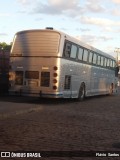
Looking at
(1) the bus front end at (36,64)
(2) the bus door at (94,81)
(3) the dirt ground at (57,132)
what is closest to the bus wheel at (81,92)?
(2) the bus door at (94,81)

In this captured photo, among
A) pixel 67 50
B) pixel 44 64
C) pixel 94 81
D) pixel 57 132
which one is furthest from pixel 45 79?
pixel 57 132

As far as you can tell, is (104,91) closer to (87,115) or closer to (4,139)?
(87,115)

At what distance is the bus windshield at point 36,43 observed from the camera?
21.3 meters

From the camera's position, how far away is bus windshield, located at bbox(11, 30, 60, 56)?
21.3 m

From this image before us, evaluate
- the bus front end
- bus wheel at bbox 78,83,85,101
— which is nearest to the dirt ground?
the bus front end

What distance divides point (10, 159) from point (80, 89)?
16.8 metres

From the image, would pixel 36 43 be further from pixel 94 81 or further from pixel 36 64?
pixel 94 81

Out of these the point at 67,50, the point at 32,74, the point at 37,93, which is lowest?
the point at 37,93

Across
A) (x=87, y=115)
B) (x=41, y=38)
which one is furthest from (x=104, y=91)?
(x=87, y=115)

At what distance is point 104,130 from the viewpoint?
12.9m

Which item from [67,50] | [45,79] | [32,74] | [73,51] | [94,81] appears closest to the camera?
[45,79]

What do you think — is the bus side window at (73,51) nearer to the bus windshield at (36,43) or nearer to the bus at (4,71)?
the bus windshield at (36,43)

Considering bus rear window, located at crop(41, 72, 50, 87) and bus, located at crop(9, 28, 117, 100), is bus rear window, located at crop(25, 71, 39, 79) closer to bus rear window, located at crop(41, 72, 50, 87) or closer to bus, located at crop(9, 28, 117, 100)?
bus, located at crop(9, 28, 117, 100)

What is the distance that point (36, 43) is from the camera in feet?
71.4
